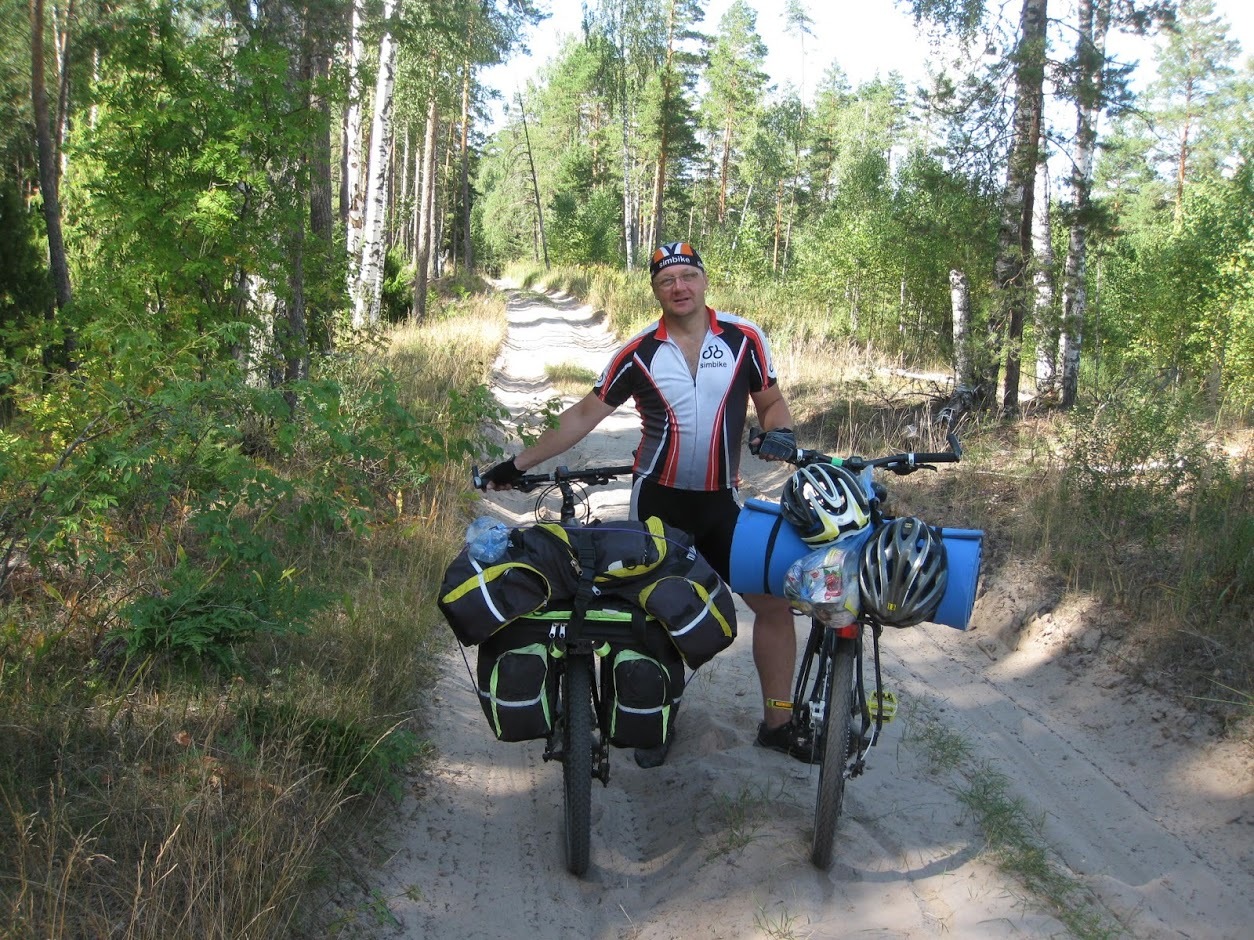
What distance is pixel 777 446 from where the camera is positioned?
3.37 metres

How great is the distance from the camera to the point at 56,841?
263 cm

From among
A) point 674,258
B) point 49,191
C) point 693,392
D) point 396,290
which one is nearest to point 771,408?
point 693,392

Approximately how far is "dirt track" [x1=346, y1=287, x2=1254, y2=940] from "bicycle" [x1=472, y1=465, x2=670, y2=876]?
11.2 inches

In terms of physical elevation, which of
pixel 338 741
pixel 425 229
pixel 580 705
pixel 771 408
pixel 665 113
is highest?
pixel 665 113

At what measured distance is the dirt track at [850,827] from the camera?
3.18m

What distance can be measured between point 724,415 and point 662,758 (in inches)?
62.5

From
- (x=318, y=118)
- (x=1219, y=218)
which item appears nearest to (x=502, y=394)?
(x=318, y=118)

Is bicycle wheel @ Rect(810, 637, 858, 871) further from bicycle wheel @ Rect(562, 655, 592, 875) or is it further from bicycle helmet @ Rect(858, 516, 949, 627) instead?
bicycle wheel @ Rect(562, 655, 592, 875)

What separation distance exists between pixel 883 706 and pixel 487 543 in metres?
1.58

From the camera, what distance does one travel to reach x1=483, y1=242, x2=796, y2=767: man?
3.83 metres

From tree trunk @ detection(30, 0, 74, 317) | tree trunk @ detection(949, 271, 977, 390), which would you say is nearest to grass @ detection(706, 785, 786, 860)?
tree trunk @ detection(949, 271, 977, 390)

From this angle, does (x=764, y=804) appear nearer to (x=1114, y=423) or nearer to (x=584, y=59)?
(x=1114, y=423)

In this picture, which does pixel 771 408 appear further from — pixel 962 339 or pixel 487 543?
pixel 962 339

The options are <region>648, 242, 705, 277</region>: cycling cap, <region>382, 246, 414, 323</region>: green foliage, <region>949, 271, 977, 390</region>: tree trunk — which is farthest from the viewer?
<region>382, 246, 414, 323</region>: green foliage
